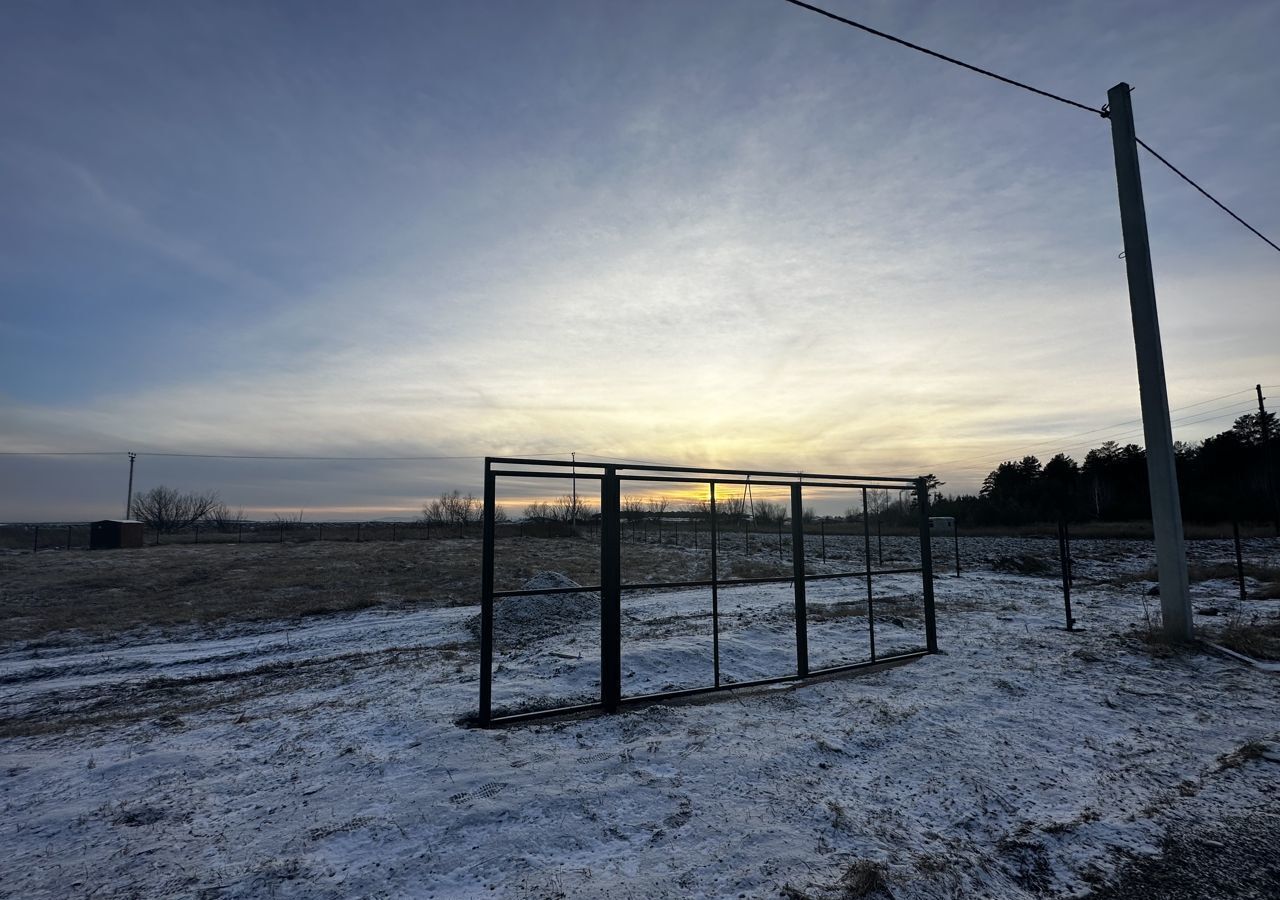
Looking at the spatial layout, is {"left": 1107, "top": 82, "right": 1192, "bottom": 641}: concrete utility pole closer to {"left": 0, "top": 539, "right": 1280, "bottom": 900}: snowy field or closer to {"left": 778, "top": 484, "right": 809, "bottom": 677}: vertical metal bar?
{"left": 0, "top": 539, "right": 1280, "bottom": 900}: snowy field

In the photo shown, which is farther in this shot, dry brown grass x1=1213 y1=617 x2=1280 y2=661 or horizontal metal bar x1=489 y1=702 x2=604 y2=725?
dry brown grass x1=1213 y1=617 x2=1280 y2=661

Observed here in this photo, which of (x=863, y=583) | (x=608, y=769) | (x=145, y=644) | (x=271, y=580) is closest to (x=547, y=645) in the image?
(x=608, y=769)

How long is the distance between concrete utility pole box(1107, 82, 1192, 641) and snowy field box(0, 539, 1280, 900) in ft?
3.54

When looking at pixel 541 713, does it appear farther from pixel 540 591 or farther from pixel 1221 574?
pixel 1221 574

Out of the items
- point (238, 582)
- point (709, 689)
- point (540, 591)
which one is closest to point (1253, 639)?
point (709, 689)

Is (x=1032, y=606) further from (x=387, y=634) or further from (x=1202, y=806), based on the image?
(x=387, y=634)

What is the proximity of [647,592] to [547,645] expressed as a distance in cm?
948

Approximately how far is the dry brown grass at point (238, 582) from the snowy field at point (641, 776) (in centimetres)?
850

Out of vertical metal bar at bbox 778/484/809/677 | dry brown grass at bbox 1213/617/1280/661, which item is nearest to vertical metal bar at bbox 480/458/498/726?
vertical metal bar at bbox 778/484/809/677

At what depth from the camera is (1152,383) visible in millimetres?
10148

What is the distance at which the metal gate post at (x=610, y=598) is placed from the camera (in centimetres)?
692

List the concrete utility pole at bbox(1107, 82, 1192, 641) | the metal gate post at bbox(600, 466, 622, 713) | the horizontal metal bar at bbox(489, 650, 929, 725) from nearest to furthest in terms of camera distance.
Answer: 1. the horizontal metal bar at bbox(489, 650, 929, 725)
2. the metal gate post at bbox(600, 466, 622, 713)
3. the concrete utility pole at bbox(1107, 82, 1192, 641)

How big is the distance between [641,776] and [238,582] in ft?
79.7

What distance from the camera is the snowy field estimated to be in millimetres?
3838
